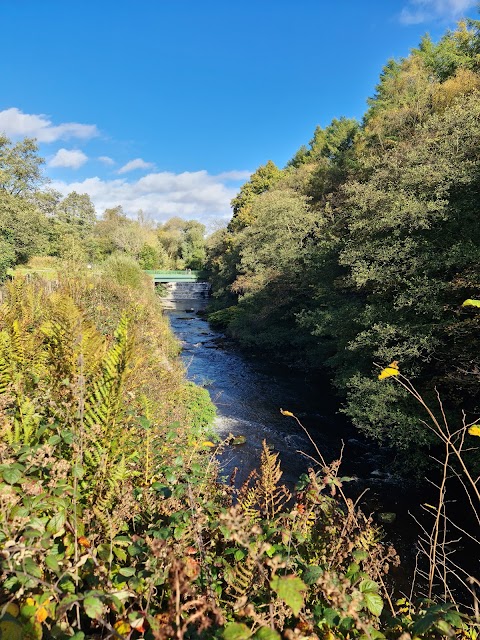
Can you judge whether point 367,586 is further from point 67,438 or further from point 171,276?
point 171,276

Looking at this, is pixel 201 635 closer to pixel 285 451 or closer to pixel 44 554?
pixel 44 554

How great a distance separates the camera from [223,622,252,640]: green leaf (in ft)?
3.95

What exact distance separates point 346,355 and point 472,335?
4220mm

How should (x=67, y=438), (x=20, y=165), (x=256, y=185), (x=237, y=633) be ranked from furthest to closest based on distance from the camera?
(x=256, y=185)
(x=20, y=165)
(x=67, y=438)
(x=237, y=633)

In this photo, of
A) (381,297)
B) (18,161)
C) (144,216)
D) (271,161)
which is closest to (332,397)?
(381,297)

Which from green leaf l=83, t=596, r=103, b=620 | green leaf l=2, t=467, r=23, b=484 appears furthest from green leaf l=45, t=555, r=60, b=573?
green leaf l=2, t=467, r=23, b=484

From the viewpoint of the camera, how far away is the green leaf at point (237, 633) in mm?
1204

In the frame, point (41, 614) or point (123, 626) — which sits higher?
point (41, 614)

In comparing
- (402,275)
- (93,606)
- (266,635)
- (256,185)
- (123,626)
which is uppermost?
(256,185)

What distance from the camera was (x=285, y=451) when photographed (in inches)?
383

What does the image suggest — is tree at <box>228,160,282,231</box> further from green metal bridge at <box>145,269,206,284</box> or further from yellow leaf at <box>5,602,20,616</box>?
yellow leaf at <box>5,602,20,616</box>

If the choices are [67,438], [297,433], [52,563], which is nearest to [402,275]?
[297,433]

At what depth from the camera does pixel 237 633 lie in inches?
48.0

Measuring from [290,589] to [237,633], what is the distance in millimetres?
257
